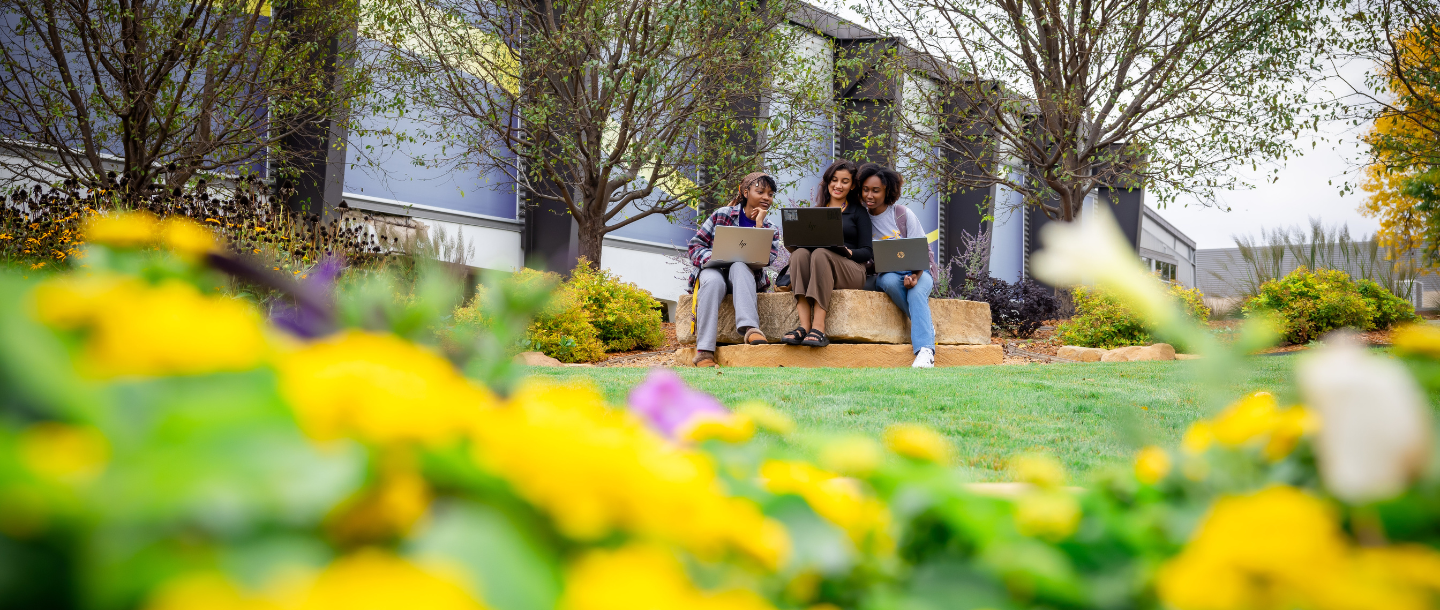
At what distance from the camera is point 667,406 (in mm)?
624

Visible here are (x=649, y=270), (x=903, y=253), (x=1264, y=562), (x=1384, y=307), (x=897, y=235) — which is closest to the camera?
(x=1264, y=562)

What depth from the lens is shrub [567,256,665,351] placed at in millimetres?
8219

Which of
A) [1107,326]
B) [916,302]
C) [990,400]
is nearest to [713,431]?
[990,400]


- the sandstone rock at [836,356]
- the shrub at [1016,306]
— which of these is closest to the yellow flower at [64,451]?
the sandstone rock at [836,356]

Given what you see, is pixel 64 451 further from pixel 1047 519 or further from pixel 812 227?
pixel 812 227

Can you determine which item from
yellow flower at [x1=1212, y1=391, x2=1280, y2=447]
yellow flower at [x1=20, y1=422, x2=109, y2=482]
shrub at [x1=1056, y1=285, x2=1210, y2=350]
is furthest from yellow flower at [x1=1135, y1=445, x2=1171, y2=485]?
shrub at [x1=1056, y1=285, x2=1210, y2=350]

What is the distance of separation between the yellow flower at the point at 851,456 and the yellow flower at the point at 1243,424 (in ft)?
0.74

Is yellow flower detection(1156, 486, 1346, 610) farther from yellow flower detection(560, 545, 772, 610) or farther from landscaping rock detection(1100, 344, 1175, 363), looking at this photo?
landscaping rock detection(1100, 344, 1175, 363)

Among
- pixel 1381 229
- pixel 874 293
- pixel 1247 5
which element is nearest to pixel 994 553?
pixel 874 293

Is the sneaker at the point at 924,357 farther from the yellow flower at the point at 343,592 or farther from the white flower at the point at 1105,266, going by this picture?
the yellow flower at the point at 343,592

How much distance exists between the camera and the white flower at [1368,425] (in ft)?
1.04

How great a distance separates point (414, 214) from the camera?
10727 millimetres

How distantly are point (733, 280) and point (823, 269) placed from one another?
2.33 ft

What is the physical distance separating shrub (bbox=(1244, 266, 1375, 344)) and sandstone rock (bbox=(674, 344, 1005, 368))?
13.3 ft
